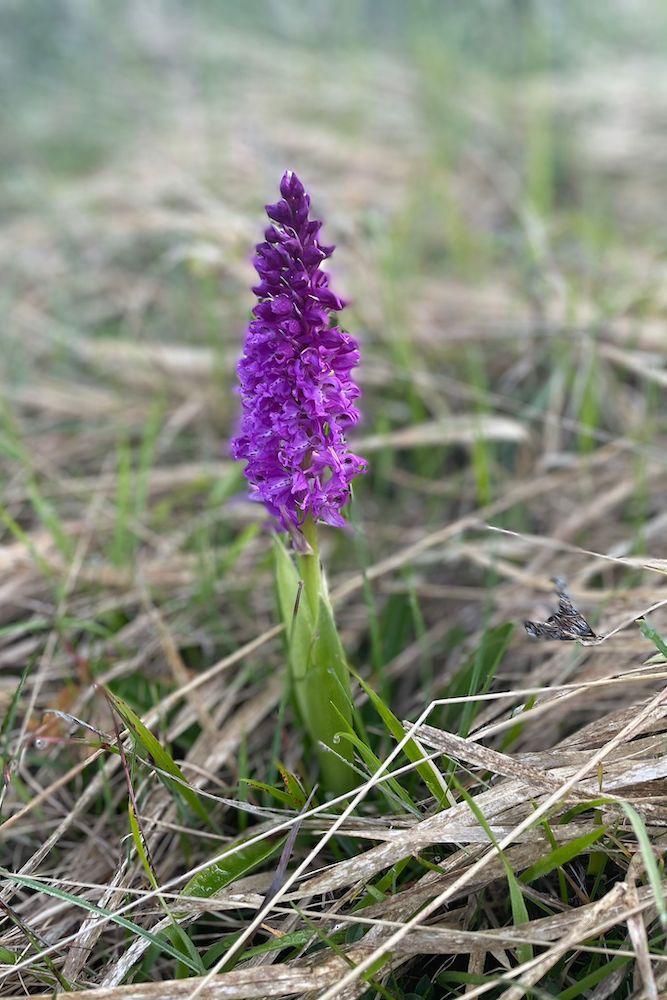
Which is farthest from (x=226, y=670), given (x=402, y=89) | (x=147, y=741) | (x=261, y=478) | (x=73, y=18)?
(x=73, y=18)

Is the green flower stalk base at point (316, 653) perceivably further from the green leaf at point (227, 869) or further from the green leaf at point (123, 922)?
the green leaf at point (123, 922)

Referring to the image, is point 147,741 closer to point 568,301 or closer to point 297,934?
point 297,934

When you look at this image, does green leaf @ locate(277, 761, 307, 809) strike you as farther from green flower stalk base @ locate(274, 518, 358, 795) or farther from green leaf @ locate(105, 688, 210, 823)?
green leaf @ locate(105, 688, 210, 823)

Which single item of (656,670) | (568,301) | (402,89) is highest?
(402,89)

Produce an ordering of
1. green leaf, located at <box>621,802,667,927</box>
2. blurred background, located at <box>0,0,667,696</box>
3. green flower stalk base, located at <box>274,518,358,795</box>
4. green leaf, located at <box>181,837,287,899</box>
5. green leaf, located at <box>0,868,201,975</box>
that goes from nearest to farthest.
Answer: green leaf, located at <box>621,802,667,927</box>
green leaf, located at <box>0,868,201,975</box>
green leaf, located at <box>181,837,287,899</box>
green flower stalk base, located at <box>274,518,358,795</box>
blurred background, located at <box>0,0,667,696</box>

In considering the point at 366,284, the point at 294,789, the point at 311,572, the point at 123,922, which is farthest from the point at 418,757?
the point at 366,284

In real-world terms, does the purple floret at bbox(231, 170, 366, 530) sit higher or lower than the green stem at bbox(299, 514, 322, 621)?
higher

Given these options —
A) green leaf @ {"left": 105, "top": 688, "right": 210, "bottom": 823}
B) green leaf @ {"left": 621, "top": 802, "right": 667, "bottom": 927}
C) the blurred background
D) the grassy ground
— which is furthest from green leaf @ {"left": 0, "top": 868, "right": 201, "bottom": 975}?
the blurred background
